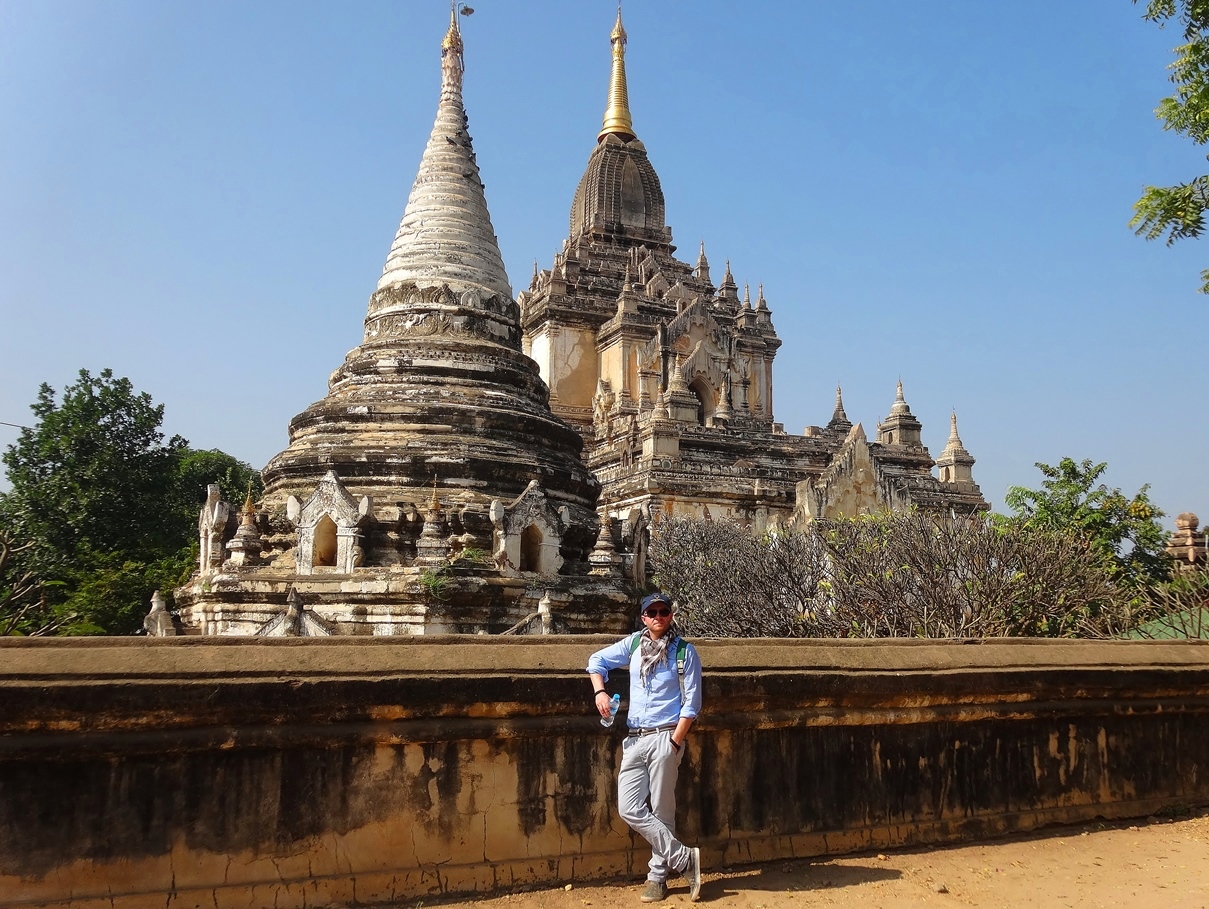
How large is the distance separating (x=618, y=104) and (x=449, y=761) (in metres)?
46.2

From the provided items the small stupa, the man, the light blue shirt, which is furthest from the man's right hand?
the small stupa

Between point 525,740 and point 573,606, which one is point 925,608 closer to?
point 573,606

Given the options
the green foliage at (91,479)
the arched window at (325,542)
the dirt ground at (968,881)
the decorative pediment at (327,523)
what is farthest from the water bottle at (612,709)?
the green foliage at (91,479)

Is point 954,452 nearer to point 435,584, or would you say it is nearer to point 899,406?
point 899,406

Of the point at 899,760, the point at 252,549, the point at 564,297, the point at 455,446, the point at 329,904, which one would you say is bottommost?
the point at 329,904

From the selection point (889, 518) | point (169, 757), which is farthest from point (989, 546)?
point (169, 757)

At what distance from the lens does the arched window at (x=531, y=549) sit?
51.5 ft

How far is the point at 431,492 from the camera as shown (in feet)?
52.6

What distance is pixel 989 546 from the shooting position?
15.7 m

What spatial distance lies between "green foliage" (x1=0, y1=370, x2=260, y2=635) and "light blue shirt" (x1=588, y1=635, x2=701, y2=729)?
26416 millimetres

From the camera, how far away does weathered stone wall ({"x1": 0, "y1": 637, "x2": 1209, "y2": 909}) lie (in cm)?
432

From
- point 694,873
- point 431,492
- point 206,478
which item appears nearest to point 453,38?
point 431,492

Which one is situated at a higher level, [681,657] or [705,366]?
[705,366]

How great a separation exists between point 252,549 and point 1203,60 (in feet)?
42.7
